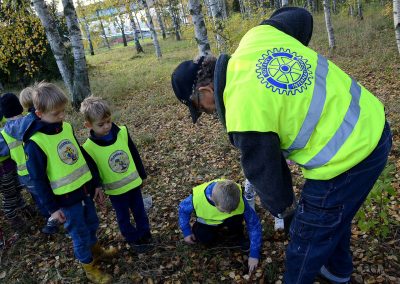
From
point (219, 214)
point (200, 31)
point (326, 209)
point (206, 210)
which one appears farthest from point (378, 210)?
point (200, 31)

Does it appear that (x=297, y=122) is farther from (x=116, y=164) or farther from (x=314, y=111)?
(x=116, y=164)

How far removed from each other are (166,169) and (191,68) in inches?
141

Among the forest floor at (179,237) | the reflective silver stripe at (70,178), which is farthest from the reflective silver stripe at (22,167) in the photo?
the reflective silver stripe at (70,178)

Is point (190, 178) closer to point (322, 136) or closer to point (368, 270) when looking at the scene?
point (368, 270)

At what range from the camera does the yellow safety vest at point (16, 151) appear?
12.2 feet

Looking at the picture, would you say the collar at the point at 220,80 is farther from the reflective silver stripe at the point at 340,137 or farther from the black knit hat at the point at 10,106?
the black knit hat at the point at 10,106

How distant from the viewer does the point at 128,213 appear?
341 cm

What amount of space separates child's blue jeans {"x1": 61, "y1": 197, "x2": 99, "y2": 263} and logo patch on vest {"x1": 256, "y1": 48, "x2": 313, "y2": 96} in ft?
7.09

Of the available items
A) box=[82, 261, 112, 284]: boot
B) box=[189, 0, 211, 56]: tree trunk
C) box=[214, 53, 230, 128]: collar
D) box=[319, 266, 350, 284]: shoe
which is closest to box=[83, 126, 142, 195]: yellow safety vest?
box=[82, 261, 112, 284]: boot

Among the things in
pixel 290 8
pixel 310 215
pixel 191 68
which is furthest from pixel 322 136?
pixel 290 8

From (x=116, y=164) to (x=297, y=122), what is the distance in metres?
1.99

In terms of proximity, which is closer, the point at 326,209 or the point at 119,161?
the point at 326,209

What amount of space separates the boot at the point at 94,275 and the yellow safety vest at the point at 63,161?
2.79 ft

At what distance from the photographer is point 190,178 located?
4859mm
